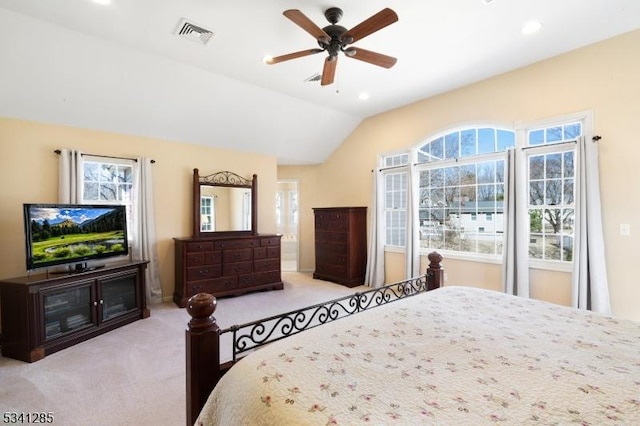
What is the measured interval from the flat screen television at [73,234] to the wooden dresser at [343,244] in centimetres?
321

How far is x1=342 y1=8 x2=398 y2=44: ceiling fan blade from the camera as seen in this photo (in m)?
2.04

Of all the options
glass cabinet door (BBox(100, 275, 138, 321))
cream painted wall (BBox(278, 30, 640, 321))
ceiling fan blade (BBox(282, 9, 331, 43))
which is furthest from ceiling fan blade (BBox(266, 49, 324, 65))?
glass cabinet door (BBox(100, 275, 138, 321))

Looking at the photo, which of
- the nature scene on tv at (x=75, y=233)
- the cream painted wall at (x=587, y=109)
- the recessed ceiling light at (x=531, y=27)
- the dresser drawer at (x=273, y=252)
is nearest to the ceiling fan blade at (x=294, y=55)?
the recessed ceiling light at (x=531, y=27)

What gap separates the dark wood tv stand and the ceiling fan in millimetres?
2972

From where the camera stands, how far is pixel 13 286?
274 centimetres

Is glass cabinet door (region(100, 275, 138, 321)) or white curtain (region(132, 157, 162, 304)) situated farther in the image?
white curtain (region(132, 157, 162, 304))

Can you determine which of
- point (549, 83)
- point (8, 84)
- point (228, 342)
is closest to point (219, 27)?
point (8, 84)

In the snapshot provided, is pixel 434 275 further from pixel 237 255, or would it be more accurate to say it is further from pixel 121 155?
pixel 121 155

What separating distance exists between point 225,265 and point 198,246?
1.69 feet

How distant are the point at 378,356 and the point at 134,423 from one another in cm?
176

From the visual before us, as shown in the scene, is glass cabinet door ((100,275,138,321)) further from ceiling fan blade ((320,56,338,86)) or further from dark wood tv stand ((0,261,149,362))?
ceiling fan blade ((320,56,338,86))

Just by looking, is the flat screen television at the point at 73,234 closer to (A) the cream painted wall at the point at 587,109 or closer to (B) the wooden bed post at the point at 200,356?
(B) the wooden bed post at the point at 200,356

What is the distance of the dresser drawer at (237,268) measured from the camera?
178 inches

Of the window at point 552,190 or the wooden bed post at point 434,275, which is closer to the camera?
the wooden bed post at point 434,275
